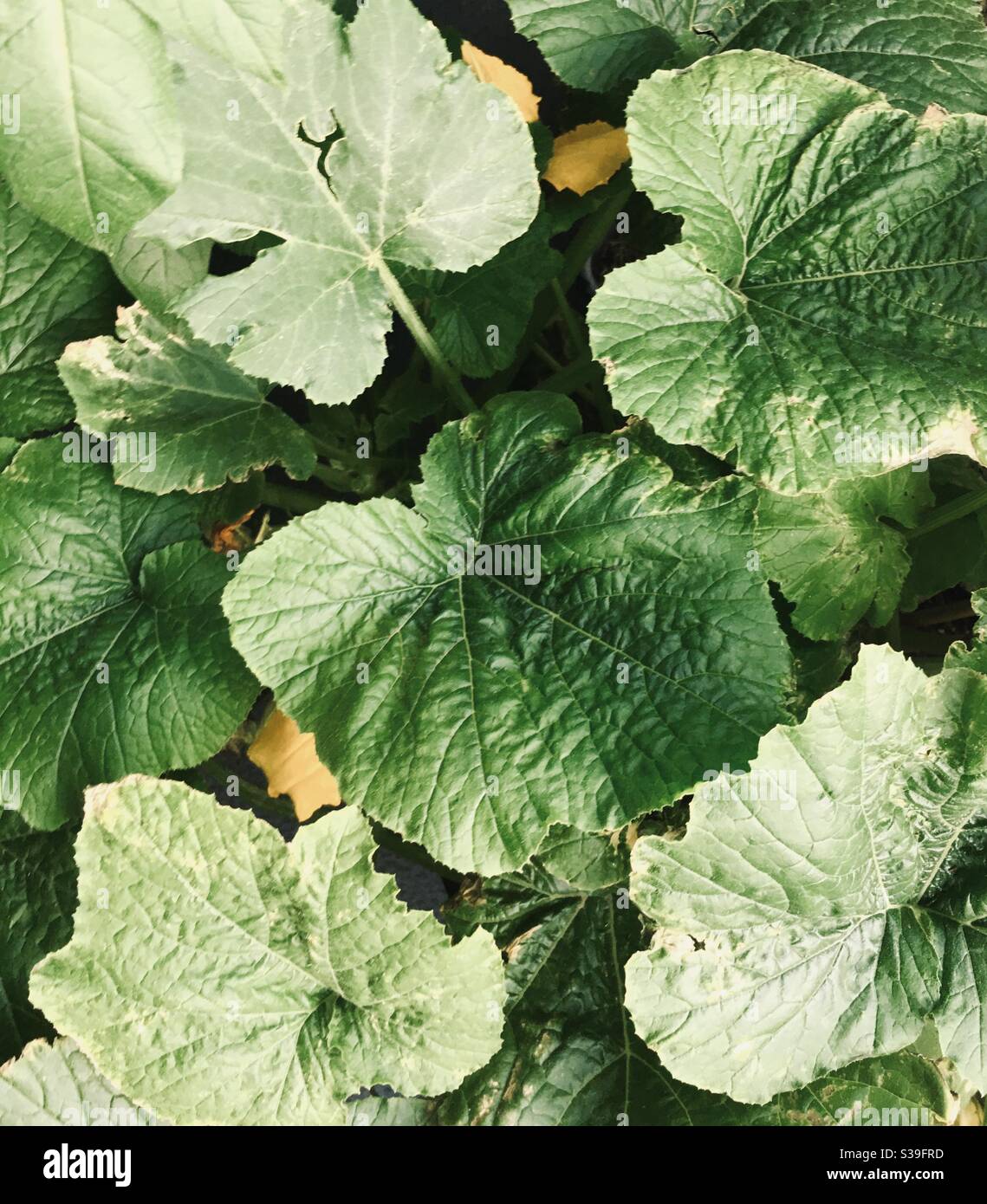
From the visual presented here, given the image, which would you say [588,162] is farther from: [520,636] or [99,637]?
[99,637]

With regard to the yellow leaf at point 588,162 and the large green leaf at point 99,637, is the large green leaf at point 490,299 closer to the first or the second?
the yellow leaf at point 588,162

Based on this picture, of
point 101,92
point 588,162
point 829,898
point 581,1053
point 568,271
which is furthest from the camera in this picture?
point 568,271

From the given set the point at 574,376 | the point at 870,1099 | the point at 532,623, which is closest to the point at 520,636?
the point at 532,623

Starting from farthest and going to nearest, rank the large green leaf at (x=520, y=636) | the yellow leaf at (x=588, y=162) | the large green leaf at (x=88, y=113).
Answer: the yellow leaf at (x=588, y=162) < the large green leaf at (x=520, y=636) < the large green leaf at (x=88, y=113)

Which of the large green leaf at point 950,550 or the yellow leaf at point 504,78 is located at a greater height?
the yellow leaf at point 504,78

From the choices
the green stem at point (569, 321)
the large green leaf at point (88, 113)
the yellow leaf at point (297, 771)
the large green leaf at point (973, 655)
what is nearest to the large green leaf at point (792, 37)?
the green stem at point (569, 321)

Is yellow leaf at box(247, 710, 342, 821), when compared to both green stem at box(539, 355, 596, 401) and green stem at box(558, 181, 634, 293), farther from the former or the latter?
green stem at box(558, 181, 634, 293)
